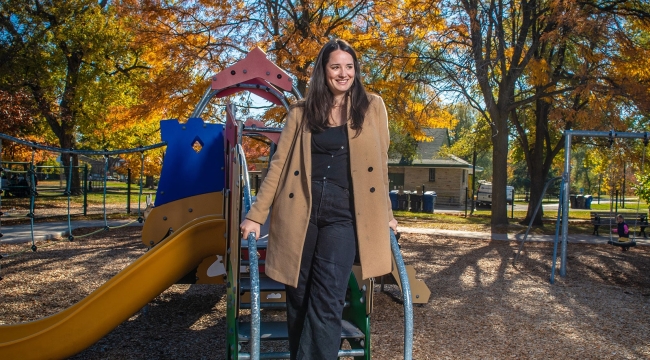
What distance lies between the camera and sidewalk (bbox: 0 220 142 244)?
10369 mm

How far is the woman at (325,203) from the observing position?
2.35 meters

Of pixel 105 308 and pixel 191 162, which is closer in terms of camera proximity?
pixel 105 308

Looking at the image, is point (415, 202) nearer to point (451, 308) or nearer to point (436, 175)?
point (436, 175)

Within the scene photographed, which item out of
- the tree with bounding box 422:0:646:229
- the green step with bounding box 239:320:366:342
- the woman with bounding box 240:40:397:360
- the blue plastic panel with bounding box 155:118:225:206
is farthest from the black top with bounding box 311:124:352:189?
the tree with bounding box 422:0:646:229

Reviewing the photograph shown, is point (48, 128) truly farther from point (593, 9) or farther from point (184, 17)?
point (593, 9)

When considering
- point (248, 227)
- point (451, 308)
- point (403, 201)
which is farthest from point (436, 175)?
point (248, 227)

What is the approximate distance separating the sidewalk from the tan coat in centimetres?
921

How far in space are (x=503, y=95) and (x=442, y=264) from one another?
266 inches

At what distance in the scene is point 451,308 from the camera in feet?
19.2

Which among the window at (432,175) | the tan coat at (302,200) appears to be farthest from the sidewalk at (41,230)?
the window at (432,175)

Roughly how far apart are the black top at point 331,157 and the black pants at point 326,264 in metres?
0.04

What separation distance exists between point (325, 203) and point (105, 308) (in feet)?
6.51

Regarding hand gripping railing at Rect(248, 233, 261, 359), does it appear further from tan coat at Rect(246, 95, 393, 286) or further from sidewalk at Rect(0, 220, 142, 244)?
sidewalk at Rect(0, 220, 142, 244)

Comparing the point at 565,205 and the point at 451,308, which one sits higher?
the point at 565,205
